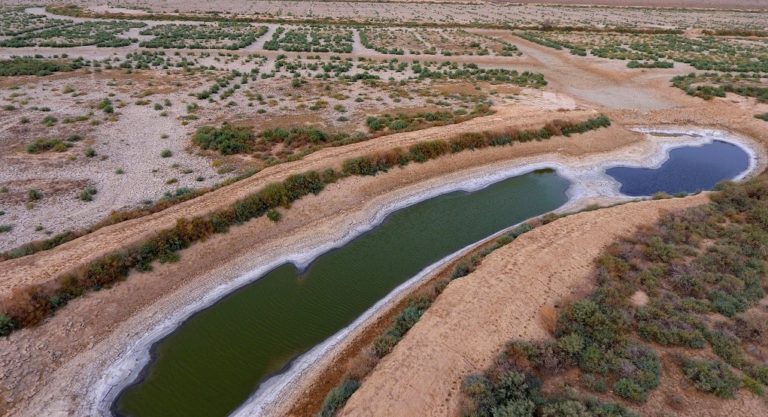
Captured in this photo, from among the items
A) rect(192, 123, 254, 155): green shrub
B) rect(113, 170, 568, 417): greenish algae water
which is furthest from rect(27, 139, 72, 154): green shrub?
rect(113, 170, 568, 417): greenish algae water

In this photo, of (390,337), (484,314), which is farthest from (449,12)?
(390,337)

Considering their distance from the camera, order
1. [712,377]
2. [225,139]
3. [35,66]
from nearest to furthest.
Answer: [712,377]
[225,139]
[35,66]

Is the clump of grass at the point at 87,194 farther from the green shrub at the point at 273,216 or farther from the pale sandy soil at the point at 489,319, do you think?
the pale sandy soil at the point at 489,319

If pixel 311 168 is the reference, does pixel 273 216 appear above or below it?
below

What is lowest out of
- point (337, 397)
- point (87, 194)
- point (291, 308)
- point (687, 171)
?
point (291, 308)

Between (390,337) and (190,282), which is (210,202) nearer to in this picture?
(190,282)

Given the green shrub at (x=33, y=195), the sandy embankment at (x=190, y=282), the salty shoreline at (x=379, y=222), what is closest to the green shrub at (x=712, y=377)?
the salty shoreline at (x=379, y=222)
